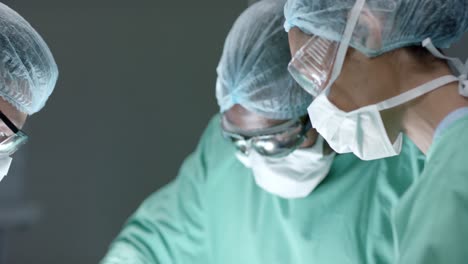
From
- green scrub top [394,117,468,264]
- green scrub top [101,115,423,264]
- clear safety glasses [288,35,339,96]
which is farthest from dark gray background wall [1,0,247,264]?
green scrub top [394,117,468,264]

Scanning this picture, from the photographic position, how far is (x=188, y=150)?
10.1ft

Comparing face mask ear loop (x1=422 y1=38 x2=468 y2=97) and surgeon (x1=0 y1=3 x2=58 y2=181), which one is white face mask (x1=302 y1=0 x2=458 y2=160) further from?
surgeon (x1=0 y1=3 x2=58 y2=181)

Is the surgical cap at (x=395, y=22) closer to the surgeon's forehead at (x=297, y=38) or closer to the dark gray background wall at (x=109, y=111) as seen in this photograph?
the surgeon's forehead at (x=297, y=38)

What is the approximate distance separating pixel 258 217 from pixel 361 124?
869 millimetres

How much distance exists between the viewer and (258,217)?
7.41ft

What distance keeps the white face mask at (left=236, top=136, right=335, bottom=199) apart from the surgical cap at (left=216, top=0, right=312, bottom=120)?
0.16 meters

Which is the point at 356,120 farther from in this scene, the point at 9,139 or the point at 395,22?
the point at 9,139

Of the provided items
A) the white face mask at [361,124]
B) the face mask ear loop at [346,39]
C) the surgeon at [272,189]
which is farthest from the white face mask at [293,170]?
the face mask ear loop at [346,39]

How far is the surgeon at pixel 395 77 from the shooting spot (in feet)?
4.47

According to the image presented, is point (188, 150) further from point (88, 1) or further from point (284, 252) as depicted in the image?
point (284, 252)

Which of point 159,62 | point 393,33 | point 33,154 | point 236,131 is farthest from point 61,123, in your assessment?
point 393,33

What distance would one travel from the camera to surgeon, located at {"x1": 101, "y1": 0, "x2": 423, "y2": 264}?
1.98 meters

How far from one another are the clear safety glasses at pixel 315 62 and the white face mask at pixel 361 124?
45mm

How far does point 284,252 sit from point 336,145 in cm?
68
